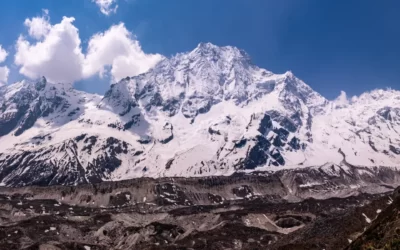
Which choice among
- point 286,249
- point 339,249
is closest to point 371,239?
point 339,249

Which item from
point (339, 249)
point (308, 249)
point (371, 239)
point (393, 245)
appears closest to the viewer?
point (393, 245)

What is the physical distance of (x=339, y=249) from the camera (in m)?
186

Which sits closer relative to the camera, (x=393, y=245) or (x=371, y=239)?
(x=393, y=245)

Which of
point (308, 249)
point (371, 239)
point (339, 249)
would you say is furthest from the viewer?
point (308, 249)

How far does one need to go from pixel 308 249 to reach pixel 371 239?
95.5 metres

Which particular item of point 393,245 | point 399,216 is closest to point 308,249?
point 399,216

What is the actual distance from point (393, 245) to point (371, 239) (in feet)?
74.4

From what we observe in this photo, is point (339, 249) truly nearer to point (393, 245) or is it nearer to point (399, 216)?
point (399, 216)

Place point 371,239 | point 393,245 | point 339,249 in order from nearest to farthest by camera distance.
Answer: point 393,245
point 371,239
point 339,249

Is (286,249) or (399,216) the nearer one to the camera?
(399,216)

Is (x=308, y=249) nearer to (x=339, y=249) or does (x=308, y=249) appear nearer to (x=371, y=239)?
(x=339, y=249)

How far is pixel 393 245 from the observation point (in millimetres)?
83625

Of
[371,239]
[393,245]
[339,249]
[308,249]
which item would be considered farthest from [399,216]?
[308,249]

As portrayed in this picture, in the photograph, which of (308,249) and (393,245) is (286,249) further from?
(393,245)
